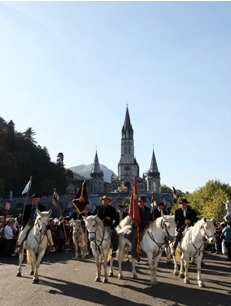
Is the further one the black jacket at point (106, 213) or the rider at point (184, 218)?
the black jacket at point (106, 213)

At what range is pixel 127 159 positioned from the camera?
449ft

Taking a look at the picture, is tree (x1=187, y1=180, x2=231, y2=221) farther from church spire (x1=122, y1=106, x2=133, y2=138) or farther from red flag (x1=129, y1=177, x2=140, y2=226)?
church spire (x1=122, y1=106, x2=133, y2=138)

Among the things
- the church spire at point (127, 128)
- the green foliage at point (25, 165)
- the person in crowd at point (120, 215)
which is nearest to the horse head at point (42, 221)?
the person in crowd at point (120, 215)

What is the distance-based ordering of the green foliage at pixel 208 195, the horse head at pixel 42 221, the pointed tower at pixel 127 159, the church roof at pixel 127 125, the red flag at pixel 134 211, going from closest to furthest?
the horse head at pixel 42 221 < the red flag at pixel 134 211 < the green foliage at pixel 208 195 < the pointed tower at pixel 127 159 < the church roof at pixel 127 125

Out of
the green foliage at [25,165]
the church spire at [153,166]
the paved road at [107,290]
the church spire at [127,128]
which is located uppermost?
the church spire at [127,128]

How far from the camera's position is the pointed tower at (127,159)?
13288cm

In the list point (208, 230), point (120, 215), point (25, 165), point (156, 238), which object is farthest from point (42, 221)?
point (25, 165)

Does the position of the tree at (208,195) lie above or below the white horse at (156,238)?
above

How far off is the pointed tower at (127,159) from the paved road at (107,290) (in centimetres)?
11910

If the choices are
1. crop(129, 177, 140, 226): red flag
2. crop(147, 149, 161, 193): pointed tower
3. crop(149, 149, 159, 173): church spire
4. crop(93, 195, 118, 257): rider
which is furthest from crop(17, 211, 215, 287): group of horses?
crop(149, 149, 159, 173): church spire

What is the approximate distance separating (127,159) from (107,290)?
420 feet

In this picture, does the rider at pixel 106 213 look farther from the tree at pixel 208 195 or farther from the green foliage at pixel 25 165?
the green foliage at pixel 25 165

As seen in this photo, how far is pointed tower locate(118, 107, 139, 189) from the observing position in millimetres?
A: 132875

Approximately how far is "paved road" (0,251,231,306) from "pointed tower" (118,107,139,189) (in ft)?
391
